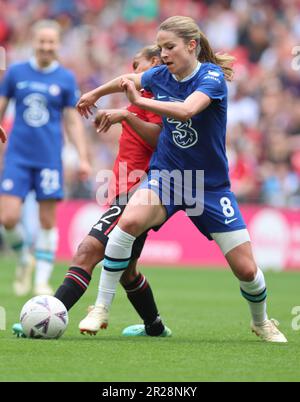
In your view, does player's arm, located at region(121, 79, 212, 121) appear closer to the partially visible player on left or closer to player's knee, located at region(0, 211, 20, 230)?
the partially visible player on left

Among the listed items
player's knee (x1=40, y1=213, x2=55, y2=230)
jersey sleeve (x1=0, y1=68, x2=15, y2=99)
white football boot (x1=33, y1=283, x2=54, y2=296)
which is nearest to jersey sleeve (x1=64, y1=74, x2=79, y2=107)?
jersey sleeve (x1=0, y1=68, x2=15, y2=99)

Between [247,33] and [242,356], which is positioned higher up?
[247,33]

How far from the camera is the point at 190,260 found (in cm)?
1661

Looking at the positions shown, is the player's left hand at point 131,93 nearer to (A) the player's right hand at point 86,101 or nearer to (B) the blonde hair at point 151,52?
(A) the player's right hand at point 86,101

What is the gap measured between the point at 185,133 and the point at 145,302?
1330 millimetres

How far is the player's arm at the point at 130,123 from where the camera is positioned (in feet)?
22.1

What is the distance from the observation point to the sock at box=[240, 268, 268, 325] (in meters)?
7.04

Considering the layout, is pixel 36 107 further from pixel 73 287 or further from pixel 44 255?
pixel 73 287

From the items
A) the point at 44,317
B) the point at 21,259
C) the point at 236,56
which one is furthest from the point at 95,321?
the point at 236,56

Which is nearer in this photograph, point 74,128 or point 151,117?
point 151,117

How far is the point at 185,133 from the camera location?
22.7 ft

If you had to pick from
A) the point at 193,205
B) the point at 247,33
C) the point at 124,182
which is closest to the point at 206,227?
the point at 193,205
